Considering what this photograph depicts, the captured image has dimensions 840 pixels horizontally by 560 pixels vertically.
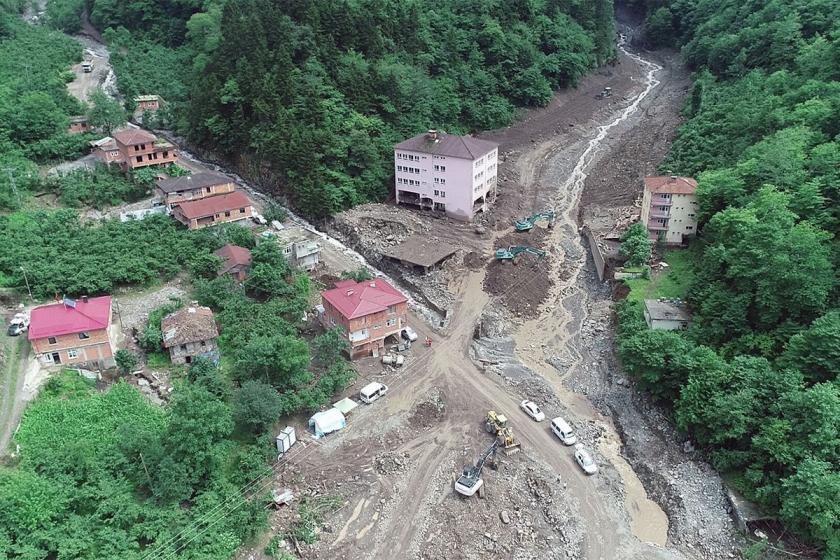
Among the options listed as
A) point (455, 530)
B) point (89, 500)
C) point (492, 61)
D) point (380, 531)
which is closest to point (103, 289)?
point (89, 500)

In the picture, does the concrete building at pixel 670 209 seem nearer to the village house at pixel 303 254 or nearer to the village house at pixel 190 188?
the village house at pixel 303 254

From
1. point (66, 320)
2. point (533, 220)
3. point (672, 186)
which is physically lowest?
point (533, 220)

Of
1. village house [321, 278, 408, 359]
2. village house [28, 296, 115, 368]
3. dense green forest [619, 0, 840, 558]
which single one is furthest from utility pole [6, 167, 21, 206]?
dense green forest [619, 0, 840, 558]

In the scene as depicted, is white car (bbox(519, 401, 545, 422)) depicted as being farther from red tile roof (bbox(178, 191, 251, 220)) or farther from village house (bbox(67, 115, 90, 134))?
village house (bbox(67, 115, 90, 134))

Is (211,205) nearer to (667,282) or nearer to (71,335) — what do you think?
(71,335)

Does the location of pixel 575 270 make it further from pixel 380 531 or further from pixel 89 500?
pixel 89 500

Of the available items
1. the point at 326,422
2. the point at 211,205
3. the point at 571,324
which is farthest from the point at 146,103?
the point at 571,324

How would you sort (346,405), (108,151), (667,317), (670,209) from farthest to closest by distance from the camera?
(108,151) < (670,209) < (667,317) < (346,405)
